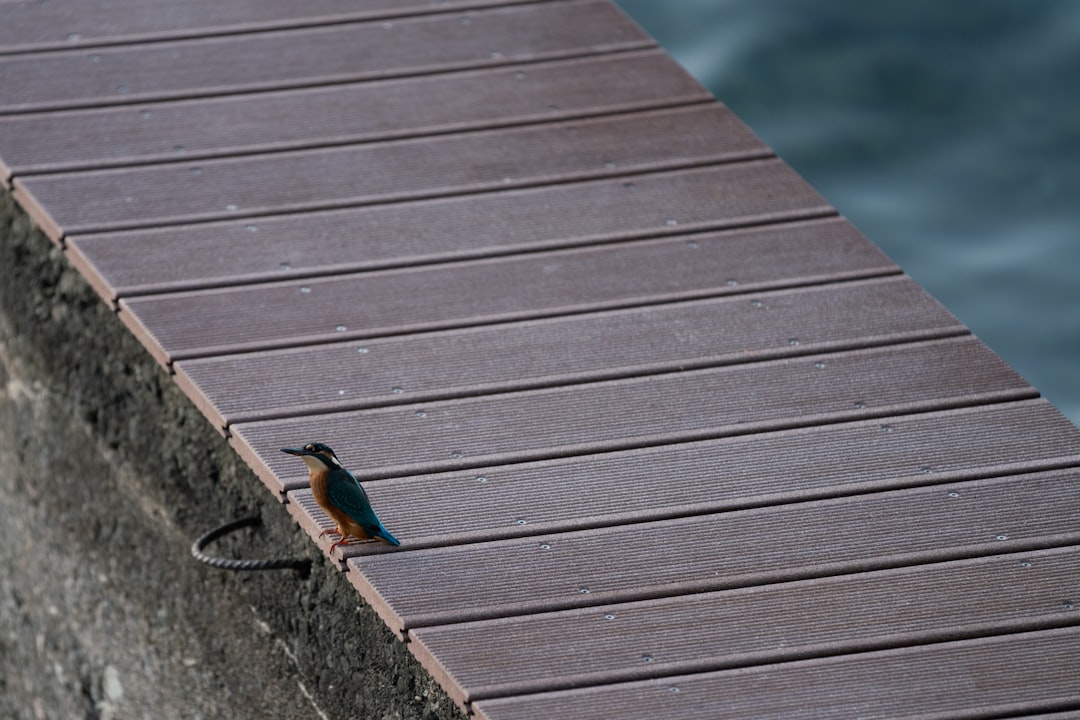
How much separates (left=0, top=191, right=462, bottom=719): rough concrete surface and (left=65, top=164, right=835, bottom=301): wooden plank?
16 cm

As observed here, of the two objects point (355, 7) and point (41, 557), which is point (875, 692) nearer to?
point (41, 557)

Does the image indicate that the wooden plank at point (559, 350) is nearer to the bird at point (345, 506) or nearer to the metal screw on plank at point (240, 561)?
the metal screw on plank at point (240, 561)

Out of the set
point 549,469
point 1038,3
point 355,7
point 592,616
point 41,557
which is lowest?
point 41,557

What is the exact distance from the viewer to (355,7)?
13.4 ft

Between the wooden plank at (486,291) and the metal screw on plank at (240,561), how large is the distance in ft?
1.03

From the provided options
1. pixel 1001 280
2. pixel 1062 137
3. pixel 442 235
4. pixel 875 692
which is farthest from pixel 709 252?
pixel 1062 137

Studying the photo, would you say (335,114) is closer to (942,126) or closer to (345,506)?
(345,506)

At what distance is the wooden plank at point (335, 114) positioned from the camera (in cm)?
347

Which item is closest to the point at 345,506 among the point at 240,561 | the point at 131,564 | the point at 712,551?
the point at 240,561

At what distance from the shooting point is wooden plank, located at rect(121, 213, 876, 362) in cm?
292

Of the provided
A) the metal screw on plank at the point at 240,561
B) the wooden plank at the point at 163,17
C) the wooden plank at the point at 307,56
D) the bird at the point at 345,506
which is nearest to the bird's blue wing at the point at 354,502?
the bird at the point at 345,506

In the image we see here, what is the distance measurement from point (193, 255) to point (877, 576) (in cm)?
150

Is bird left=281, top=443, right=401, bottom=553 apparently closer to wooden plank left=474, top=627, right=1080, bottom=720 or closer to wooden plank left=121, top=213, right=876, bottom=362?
wooden plank left=474, top=627, right=1080, bottom=720

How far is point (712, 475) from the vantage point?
8.50 ft
